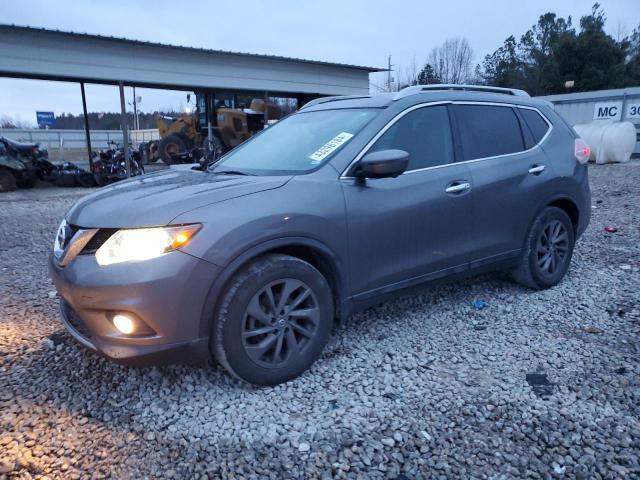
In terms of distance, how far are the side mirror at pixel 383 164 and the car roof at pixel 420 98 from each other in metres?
0.61

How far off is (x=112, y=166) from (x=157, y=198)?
43.6 ft

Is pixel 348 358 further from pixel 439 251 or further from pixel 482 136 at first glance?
pixel 482 136

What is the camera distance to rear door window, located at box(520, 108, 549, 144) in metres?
4.25

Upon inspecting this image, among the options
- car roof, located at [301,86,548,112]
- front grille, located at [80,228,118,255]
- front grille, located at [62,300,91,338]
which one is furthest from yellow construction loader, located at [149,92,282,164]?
front grille, located at [80,228,118,255]

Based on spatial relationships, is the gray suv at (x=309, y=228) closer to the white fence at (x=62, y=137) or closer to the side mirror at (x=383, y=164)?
the side mirror at (x=383, y=164)

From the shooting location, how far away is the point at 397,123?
3363 mm

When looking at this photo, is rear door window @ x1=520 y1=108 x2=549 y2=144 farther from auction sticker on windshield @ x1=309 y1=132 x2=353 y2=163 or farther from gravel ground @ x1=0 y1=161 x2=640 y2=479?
auction sticker on windshield @ x1=309 y1=132 x2=353 y2=163

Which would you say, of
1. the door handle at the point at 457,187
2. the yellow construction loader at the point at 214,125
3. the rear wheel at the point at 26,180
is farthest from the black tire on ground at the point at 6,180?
the door handle at the point at 457,187

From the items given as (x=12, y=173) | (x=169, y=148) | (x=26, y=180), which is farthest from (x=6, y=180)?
(x=169, y=148)

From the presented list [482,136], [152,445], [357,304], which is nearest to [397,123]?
[482,136]

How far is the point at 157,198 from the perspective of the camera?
2682 mm

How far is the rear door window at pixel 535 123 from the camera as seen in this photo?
425 centimetres

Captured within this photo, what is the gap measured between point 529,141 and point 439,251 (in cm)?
152

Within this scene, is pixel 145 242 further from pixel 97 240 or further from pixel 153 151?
pixel 153 151
